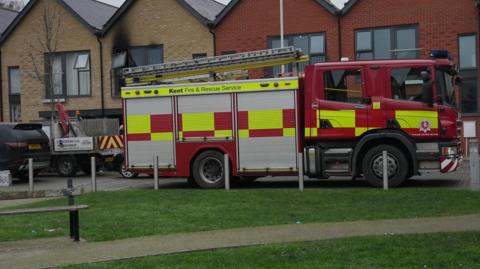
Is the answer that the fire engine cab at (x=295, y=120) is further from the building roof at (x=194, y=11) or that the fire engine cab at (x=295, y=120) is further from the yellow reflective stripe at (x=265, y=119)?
the building roof at (x=194, y=11)

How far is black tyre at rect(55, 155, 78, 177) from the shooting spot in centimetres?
2241

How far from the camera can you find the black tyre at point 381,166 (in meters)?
13.6

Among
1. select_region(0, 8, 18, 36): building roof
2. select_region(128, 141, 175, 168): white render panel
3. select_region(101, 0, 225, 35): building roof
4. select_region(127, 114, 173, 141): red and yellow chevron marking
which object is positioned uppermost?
select_region(0, 8, 18, 36): building roof

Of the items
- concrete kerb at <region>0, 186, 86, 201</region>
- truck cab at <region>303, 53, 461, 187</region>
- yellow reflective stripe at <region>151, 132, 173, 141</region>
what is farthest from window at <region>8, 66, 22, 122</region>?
concrete kerb at <region>0, 186, 86, 201</region>

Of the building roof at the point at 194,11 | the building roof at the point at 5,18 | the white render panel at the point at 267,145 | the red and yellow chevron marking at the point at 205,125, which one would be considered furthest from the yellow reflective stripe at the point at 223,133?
the building roof at the point at 5,18

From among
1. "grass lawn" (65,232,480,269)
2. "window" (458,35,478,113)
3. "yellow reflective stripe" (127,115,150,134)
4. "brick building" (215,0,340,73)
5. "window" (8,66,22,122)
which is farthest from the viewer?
"window" (8,66,22,122)

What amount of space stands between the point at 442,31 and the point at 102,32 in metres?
15.1

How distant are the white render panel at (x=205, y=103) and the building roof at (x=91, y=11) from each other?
1704 centimetres

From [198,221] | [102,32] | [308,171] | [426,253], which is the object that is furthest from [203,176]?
[102,32]

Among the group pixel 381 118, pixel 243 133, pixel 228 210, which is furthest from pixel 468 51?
pixel 228 210

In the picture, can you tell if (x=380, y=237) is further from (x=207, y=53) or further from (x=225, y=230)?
(x=207, y=53)

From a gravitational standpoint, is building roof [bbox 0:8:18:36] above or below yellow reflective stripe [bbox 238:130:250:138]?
above

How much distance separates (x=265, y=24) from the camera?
92.3ft

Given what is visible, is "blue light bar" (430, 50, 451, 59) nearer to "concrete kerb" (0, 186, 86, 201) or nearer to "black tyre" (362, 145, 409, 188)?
"black tyre" (362, 145, 409, 188)
